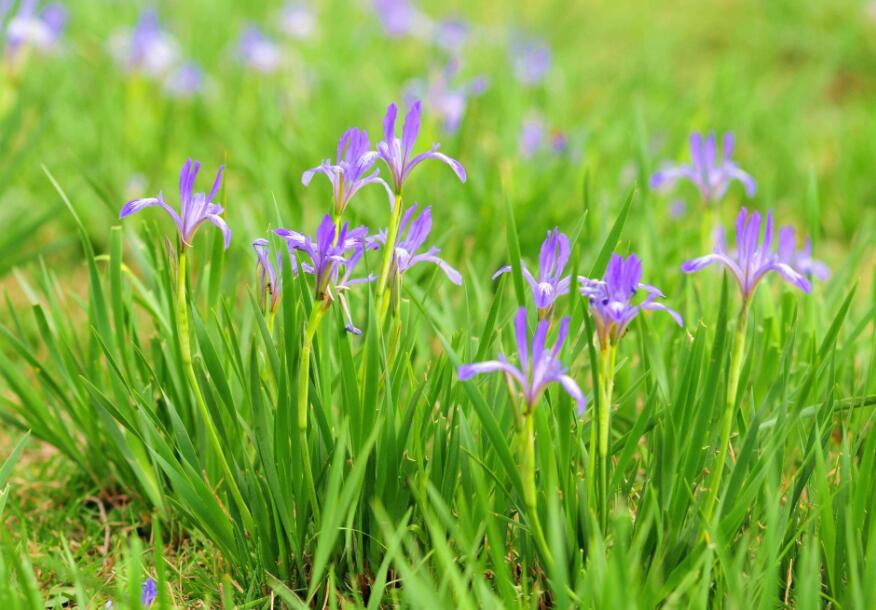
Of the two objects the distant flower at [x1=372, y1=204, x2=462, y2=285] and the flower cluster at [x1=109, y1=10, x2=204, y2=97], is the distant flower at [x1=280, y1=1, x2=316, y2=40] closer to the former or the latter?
the flower cluster at [x1=109, y1=10, x2=204, y2=97]

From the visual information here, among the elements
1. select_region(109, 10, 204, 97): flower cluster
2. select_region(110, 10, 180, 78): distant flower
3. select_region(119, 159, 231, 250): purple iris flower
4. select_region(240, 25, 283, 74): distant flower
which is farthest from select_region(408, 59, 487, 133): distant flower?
select_region(119, 159, 231, 250): purple iris flower

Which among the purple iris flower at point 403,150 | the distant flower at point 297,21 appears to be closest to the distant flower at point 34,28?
the distant flower at point 297,21

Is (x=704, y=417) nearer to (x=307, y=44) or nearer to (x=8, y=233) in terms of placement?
(x=8, y=233)

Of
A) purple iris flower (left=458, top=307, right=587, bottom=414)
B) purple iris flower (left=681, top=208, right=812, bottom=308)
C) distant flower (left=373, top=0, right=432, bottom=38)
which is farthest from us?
distant flower (left=373, top=0, right=432, bottom=38)

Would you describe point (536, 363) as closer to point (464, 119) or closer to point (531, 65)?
point (464, 119)

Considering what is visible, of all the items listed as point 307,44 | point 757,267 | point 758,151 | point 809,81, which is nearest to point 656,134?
point 758,151

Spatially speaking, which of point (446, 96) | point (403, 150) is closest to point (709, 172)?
point (403, 150)
